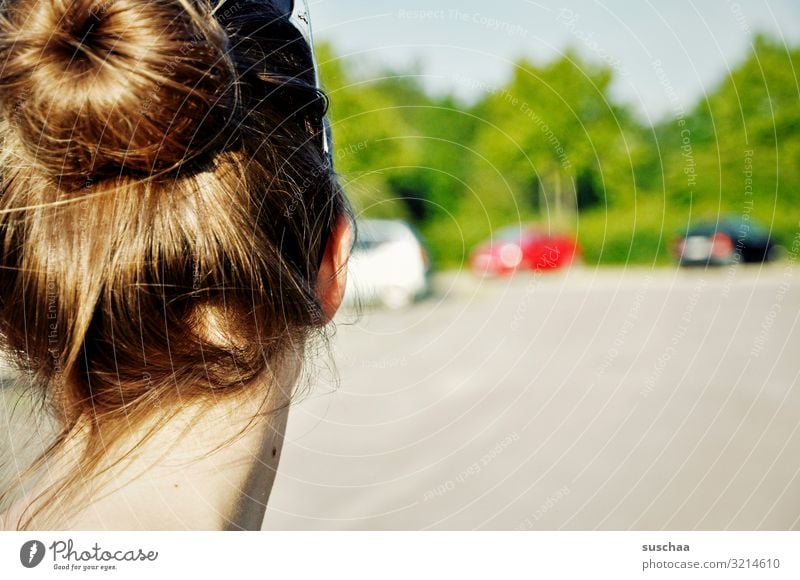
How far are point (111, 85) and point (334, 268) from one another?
0.32 m

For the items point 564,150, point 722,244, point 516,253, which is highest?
point 564,150

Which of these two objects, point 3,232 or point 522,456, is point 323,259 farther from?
point 522,456

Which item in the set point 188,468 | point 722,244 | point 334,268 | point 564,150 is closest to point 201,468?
point 188,468

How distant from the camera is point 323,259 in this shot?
34.5 inches

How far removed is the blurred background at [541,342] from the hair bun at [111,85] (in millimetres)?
422

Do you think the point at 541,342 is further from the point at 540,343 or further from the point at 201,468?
the point at 201,468

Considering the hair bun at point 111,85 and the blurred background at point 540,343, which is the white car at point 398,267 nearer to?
the blurred background at point 540,343

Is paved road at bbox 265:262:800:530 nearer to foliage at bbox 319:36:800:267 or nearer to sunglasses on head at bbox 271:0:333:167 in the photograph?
sunglasses on head at bbox 271:0:333:167

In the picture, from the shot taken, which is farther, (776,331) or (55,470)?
(776,331)

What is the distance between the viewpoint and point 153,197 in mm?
729

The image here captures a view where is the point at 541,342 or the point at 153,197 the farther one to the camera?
the point at 541,342

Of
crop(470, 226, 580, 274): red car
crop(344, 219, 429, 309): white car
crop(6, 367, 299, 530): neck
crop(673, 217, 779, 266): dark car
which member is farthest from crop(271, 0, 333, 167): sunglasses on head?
crop(673, 217, 779, 266): dark car
